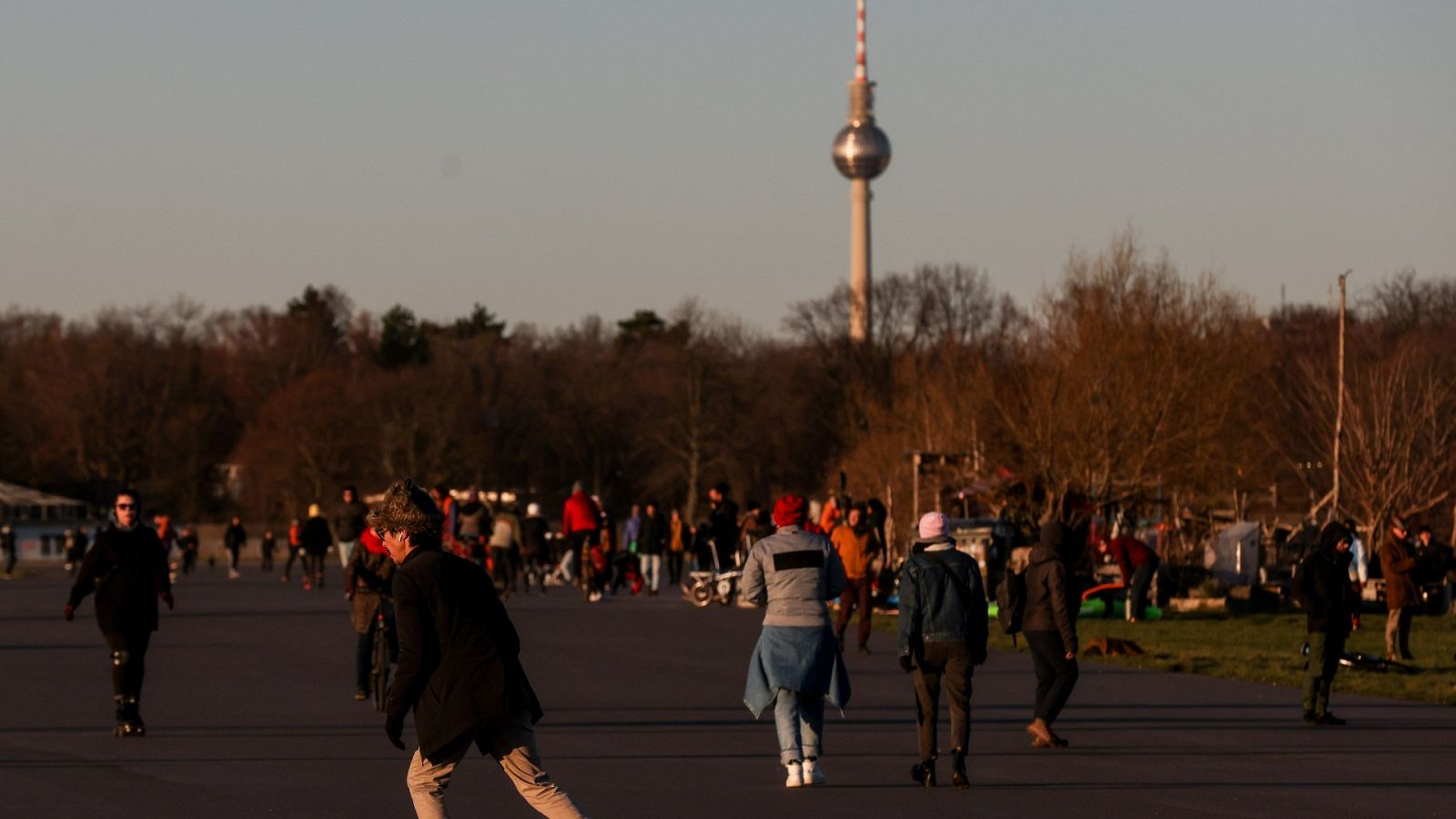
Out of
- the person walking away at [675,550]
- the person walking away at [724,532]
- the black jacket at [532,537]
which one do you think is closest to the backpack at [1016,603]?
the person walking away at [724,532]

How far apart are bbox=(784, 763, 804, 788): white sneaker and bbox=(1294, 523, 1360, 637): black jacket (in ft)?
17.6

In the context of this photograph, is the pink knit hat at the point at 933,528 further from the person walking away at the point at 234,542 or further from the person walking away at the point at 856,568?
the person walking away at the point at 234,542

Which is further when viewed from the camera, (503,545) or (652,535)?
(652,535)

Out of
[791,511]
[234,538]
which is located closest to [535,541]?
[234,538]

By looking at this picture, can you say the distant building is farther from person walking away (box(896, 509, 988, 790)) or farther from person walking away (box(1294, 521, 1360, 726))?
person walking away (box(896, 509, 988, 790))

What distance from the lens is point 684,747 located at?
46.0ft

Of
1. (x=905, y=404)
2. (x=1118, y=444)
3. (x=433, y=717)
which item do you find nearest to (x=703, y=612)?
(x=1118, y=444)

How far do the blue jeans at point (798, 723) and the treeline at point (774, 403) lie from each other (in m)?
31.7

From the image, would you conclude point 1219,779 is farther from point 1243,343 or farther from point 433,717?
point 1243,343

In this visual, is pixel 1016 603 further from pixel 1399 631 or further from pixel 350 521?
pixel 350 521

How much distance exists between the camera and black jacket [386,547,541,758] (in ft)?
26.0

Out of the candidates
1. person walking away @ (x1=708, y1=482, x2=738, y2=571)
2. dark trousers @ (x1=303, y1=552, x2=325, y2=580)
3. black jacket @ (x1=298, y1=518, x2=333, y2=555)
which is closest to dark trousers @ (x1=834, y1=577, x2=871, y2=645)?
person walking away @ (x1=708, y1=482, x2=738, y2=571)

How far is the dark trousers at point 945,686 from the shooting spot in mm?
12391

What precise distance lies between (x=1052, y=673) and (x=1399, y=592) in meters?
10.6
